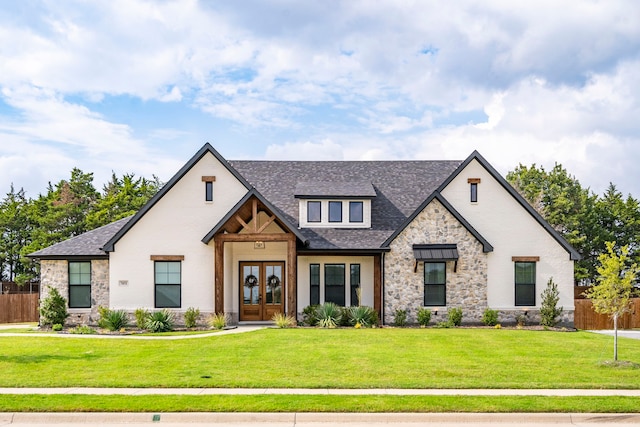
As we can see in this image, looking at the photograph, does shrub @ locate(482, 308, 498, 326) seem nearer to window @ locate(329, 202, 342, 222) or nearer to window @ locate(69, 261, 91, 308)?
window @ locate(329, 202, 342, 222)

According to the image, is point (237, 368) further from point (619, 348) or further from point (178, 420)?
point (619, 348)

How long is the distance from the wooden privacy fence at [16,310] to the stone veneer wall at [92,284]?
32.1 ft

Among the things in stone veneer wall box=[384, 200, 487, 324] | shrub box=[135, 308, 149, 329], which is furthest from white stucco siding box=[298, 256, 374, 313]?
shrub box=[135, 308, 149, 329]

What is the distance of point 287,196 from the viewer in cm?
2919

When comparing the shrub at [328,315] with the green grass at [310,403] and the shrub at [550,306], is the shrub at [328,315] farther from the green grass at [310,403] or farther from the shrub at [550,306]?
the green grass at [310,403]

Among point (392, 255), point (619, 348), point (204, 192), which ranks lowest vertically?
point (619, 348)

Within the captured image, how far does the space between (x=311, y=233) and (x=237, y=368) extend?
12615 millimetres

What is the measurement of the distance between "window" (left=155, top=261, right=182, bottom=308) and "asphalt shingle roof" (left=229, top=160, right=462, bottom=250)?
216 inches

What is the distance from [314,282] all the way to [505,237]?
8479 mm

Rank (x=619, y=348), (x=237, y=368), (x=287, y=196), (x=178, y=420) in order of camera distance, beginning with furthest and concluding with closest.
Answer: (x=287, y=196) → (x=619, y=348) → (x=237, y=368) → (x=178, y=420)

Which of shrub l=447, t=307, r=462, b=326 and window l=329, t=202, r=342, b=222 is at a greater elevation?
window l=329, t=202, r=342, b=222

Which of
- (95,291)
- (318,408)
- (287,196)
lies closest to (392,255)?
(287,196)

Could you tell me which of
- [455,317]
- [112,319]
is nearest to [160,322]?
[112,319]

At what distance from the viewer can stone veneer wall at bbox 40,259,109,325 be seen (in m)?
26.2
